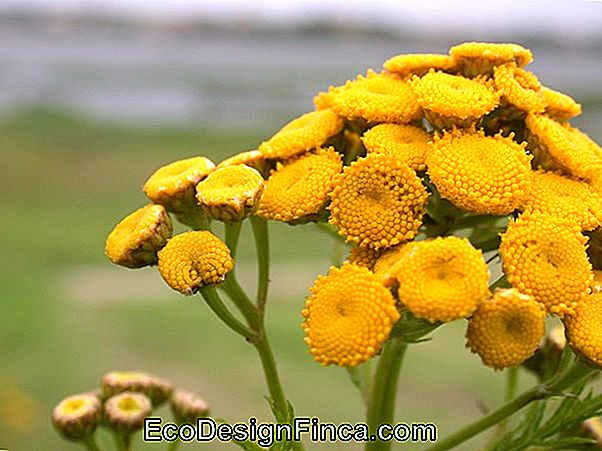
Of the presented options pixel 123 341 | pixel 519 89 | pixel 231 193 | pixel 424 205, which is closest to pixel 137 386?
pixel 231 193

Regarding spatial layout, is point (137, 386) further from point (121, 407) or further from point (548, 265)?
point (548, 265)

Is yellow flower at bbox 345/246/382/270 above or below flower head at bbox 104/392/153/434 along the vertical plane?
above

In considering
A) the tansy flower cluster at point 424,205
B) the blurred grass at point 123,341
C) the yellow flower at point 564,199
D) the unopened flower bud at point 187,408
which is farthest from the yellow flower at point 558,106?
the blurred grass at point 123,341

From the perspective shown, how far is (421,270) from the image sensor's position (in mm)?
711

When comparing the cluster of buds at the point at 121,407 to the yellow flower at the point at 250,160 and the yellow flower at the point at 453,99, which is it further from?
the yellow flower at the point at 453,99

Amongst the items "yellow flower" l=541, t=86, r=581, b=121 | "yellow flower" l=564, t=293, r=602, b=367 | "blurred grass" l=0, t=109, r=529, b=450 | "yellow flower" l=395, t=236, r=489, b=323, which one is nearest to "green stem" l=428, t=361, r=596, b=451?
"yellow flower" l=564, t=293, r=602, b=367

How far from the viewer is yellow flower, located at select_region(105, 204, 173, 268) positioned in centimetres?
→ 82

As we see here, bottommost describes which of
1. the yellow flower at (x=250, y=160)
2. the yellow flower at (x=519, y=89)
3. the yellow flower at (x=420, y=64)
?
the yellow flower at (x=250, y=160)

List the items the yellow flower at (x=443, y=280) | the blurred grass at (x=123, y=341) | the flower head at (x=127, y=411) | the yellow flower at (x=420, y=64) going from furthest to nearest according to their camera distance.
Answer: the blurred grass at (x=123, y=341)
the flower head at (x=127, y=411)
the yellow flower at (x=420, y=64)
the yellow flower at (x=443, y=280)

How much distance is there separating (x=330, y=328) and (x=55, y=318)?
347 cm

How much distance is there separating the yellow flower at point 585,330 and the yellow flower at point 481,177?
0.37 ft

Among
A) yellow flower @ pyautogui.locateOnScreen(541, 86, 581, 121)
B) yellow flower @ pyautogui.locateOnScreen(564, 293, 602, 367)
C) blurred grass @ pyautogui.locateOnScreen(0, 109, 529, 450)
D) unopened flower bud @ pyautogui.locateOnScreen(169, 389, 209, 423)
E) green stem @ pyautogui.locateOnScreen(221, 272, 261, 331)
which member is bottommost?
blurred grass @ pyautogui.locateOnScreen(0, 109, 529, 450)

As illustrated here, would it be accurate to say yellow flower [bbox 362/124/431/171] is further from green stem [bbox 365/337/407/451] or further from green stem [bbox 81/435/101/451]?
green stem [bbox 81/435/101/451]

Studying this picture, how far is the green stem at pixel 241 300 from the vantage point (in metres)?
0.87
